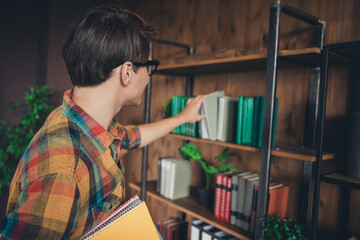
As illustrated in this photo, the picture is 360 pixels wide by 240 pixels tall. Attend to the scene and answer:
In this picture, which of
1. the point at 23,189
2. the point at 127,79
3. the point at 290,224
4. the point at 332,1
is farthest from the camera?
the point at 332,1

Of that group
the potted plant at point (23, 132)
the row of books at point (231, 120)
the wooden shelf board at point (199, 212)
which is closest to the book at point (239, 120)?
the row of books at point (231, 120)

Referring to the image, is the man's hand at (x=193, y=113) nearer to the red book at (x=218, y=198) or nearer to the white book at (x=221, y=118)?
the white book at (x=221, y=118)

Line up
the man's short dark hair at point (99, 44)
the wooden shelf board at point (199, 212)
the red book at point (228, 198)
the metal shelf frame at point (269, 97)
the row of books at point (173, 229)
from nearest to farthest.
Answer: the man's short dark hair at point (99, 44) → the metal shelf frame at point (269, 97) → the wooden shelf board at point (199, 212) → the red book at point (228, 198) → the row of books at point (173, 229)

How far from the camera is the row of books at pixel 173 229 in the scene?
6.86 ft

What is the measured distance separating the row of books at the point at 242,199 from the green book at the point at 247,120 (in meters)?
0.23

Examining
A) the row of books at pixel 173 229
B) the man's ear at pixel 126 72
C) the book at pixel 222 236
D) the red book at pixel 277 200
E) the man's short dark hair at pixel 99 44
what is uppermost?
the man's short dark hair at pixel 99 44

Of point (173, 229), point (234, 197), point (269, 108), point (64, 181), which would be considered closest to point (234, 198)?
point (234, 197)

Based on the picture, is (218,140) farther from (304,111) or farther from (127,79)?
(127,79)

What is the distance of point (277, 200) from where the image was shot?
138 cm

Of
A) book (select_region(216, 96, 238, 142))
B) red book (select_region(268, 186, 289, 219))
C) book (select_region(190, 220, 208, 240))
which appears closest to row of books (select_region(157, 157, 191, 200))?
book (select_region(190, 220, 208, 240))

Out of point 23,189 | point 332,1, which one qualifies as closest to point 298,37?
point 332,1

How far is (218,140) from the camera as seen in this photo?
1553mm

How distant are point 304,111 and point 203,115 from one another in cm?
58

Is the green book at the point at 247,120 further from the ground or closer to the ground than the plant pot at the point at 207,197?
further from the ground
